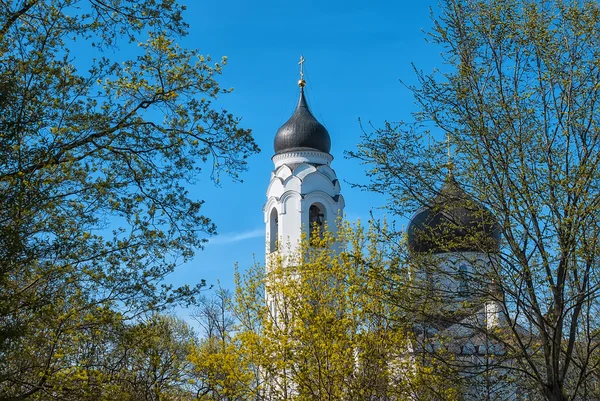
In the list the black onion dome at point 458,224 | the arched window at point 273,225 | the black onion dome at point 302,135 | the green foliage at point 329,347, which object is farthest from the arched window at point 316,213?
the black onion dome at point 458,224

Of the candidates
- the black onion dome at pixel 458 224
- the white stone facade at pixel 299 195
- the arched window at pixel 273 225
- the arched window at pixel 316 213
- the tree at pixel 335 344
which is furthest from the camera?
the arched window at pixel 273 225

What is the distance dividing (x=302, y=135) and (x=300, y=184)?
7.54 ft

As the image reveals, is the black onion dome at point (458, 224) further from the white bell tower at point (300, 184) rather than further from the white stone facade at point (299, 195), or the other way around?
the white stone facade at point (299, 195)

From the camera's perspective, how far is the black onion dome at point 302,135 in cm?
2775

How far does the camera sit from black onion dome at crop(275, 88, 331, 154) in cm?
2775

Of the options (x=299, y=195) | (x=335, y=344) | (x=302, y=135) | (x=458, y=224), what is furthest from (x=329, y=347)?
(x=302, y=135)

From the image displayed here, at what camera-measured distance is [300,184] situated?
26.6 meters

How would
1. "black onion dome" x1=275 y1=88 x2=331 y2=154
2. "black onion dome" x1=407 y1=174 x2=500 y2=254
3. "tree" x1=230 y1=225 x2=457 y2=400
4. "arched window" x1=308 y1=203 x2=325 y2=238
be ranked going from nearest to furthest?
"black onion dome" x1=407 y1=174 x2=500 y2=254, "tree" x1=230 y1=225 x2=457 y2=400, "arched window" x1=308 y1=203 x2=325 y2=238, "black onion dome" x1=275 y1=88 x2=331 y2=154

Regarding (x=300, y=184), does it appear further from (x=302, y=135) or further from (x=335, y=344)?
(x=335, y=344)

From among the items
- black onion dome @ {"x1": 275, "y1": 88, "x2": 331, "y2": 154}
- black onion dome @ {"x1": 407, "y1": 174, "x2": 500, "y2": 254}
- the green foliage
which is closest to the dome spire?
black onion dome @ {"x1": 275, "y1": 88, "x2": 331, "y2": 154}

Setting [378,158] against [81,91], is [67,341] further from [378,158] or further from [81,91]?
[378,158]

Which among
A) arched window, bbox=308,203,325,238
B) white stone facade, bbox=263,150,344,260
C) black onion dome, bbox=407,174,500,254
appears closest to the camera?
black onion dome, bbox=407,174,500,254

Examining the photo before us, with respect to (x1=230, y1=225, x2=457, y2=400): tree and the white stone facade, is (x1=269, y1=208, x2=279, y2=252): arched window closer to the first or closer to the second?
the white stone facade

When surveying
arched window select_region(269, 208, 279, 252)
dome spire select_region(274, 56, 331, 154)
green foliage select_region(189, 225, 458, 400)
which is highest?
dome spire select_region(274, 56, 331, 154)
